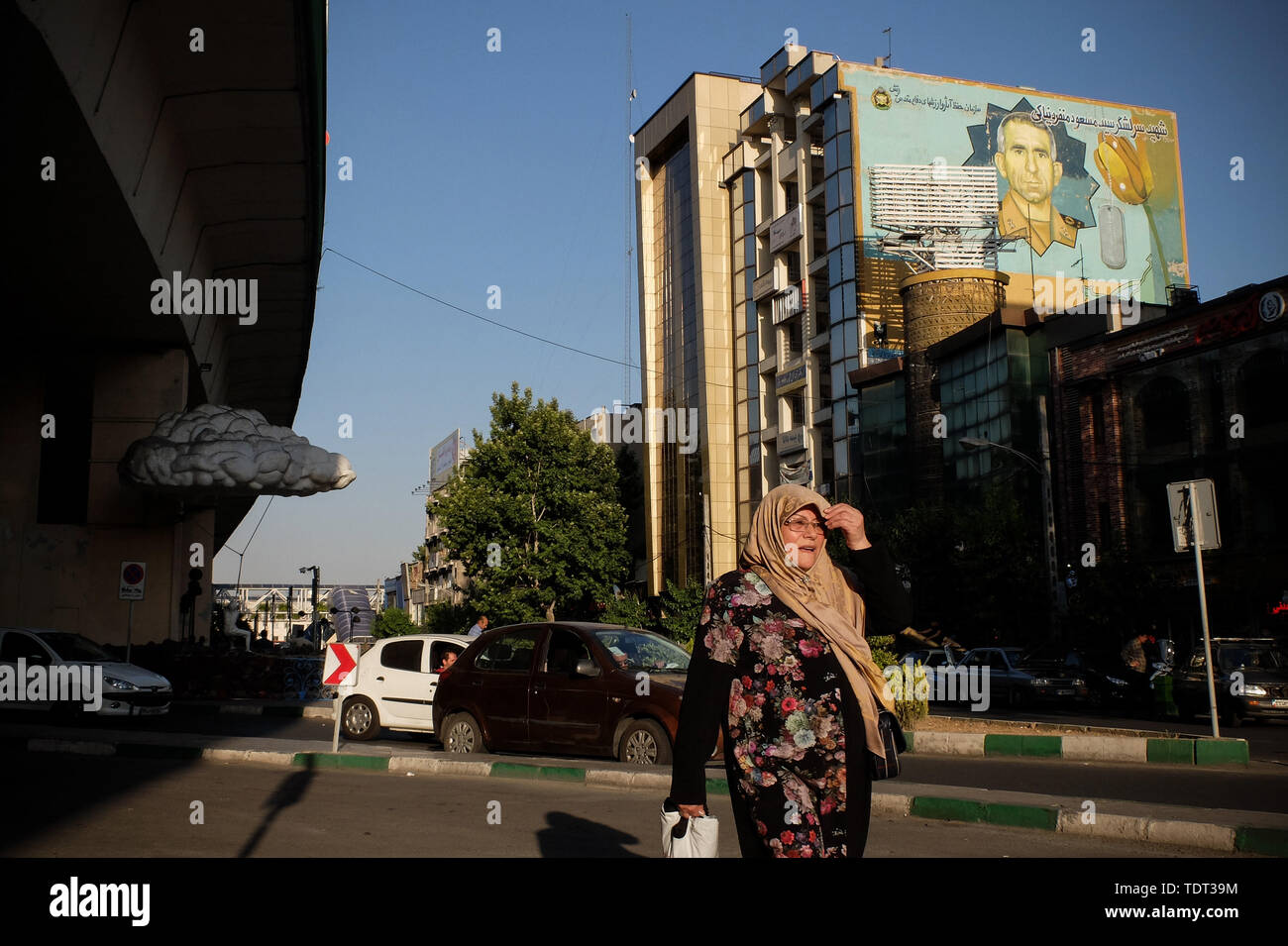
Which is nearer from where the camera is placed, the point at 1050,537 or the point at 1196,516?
the point at 1196,516

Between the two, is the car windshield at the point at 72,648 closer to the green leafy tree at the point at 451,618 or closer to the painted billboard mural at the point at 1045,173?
the painted billboard mural at the point at 1045,173

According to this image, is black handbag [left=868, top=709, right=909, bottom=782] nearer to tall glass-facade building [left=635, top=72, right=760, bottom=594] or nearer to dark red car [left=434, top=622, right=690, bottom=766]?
dark red car [left=434, top=622, right=690, bottom=766]

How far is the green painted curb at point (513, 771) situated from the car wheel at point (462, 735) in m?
1.31

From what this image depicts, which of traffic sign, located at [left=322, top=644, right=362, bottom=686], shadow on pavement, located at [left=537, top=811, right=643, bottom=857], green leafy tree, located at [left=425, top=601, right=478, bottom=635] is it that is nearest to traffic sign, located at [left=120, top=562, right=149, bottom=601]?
traffic sign, located at [left=322, top=644, right=362, bottom=686]

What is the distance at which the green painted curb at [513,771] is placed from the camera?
1230cm

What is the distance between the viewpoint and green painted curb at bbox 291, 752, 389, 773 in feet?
42.8

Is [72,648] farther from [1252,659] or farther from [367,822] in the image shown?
[1252,659]

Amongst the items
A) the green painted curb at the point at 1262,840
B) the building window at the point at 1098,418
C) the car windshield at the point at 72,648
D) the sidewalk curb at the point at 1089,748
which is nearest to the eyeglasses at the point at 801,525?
the green painted curb at the point at 1262,840

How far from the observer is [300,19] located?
1312 centimetres

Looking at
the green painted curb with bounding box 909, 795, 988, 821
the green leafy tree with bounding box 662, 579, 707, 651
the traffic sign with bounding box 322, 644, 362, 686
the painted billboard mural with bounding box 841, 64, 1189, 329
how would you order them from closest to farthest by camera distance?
the green painted curb with bounding box 909, 795, 988, 821 → the traffic sign with bounding box 322, 644, 362, 686 → the green leafy tree with bounding box 662, 579, 707, 651 → the painted billboard mural with bounding box 841, 64, 1189, 329

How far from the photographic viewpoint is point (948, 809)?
9469mm

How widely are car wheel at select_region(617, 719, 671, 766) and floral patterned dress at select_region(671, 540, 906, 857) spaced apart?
846 cm

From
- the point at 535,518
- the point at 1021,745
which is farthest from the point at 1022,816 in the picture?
the point at 535,518

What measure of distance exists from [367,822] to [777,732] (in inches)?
228
